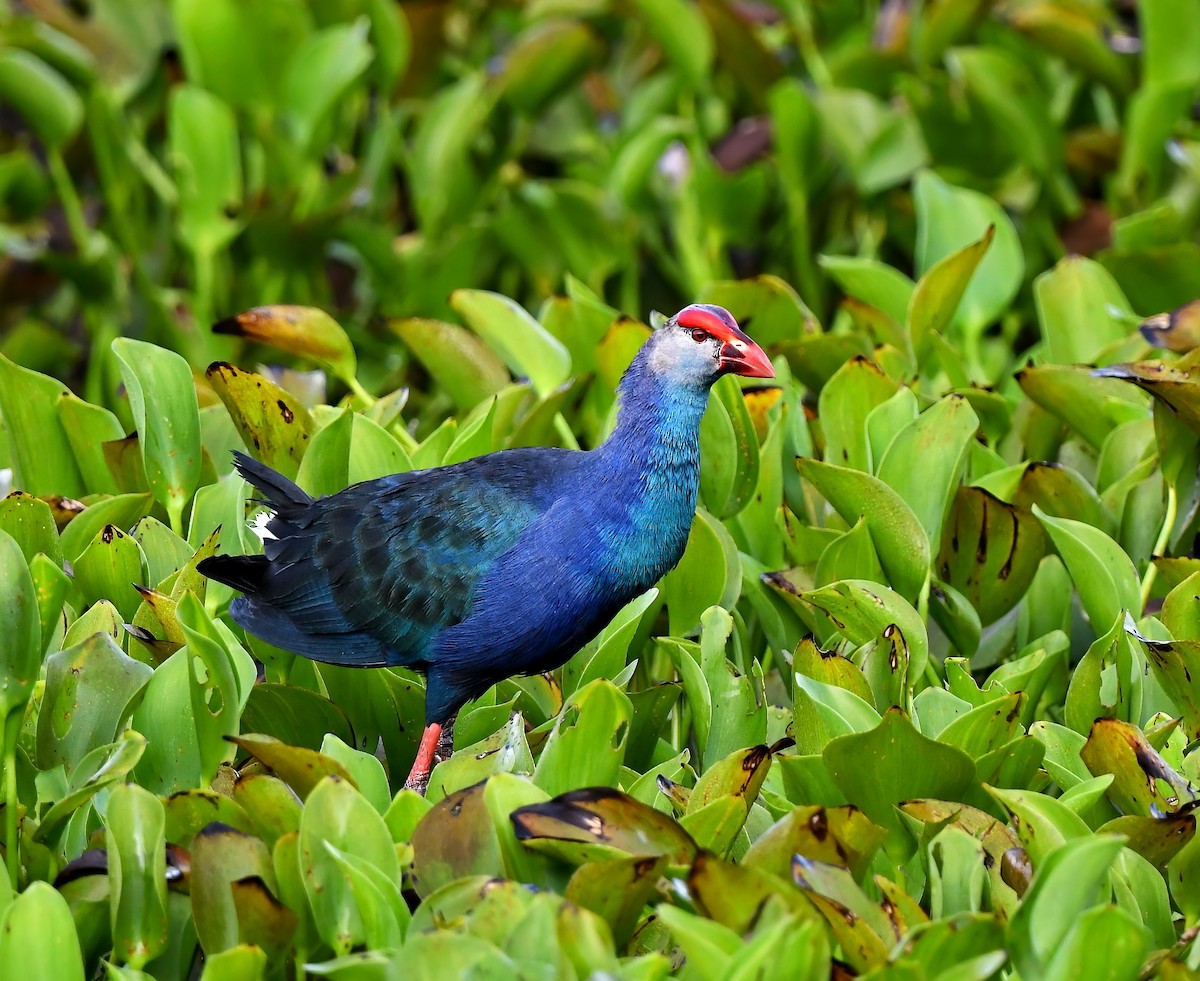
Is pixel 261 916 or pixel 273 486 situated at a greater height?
A: pixel 273 486

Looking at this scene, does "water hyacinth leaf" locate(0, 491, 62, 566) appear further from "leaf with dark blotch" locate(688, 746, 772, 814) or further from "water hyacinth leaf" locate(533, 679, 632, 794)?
"leaf with dark blotch" locate(688, 746, 772, 814)

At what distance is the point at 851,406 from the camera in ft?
8.60

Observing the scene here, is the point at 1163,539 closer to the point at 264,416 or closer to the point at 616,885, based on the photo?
the point at 616,885

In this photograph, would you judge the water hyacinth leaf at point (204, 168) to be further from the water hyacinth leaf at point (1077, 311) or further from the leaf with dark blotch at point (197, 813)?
the leaf with dark blotch at point (197, 813)

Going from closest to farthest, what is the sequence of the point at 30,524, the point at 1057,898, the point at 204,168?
1. the point at 1057,898
2. the point at 30,524
3. the point at 204,168

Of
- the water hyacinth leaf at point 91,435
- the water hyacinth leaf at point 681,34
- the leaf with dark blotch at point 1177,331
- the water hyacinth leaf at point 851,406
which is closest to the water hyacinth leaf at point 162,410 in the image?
the water hyacinth leaf at point 91,435

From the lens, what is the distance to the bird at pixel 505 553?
2.28 meters

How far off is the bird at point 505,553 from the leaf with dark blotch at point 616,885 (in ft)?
1.89

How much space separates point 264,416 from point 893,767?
47.9 inches

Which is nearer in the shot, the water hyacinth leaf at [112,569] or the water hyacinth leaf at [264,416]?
the water hyacinth leaf at [112,569]

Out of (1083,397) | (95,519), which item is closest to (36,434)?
(95,519)

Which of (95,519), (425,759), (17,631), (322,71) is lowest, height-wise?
(425,759)

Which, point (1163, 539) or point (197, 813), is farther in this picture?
point (1163, 539)

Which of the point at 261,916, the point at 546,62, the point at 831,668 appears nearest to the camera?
the point at 261,916
